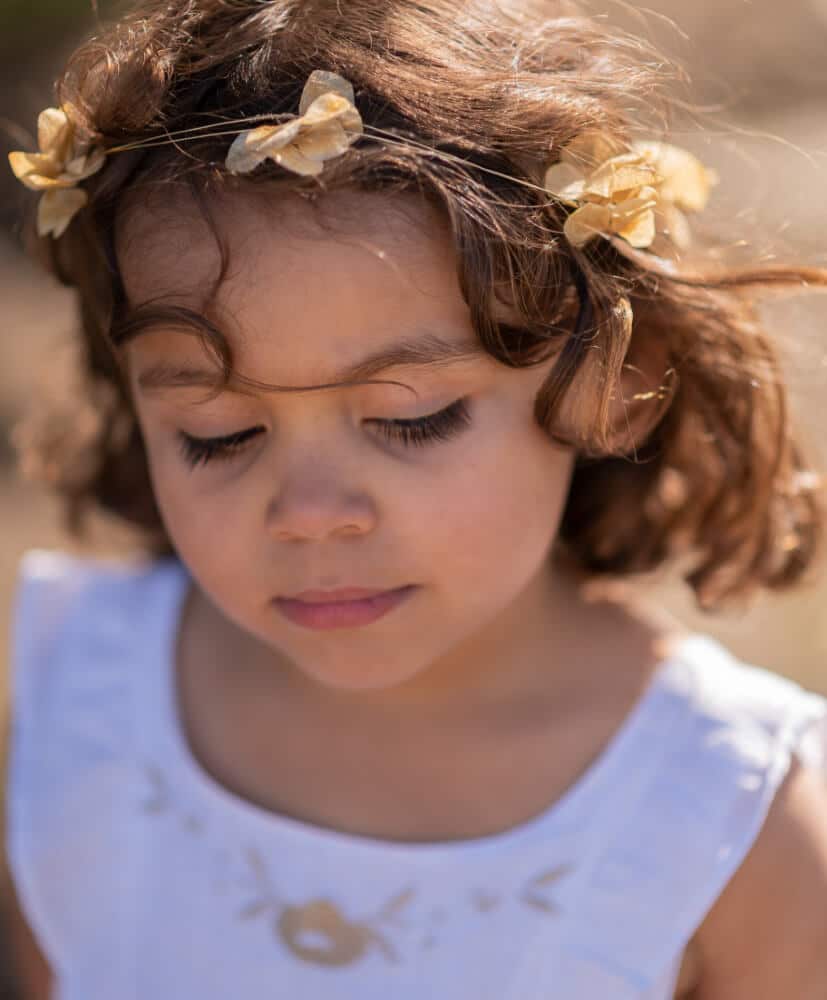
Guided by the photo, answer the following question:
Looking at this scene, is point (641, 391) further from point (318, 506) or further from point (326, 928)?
point (326, 928)

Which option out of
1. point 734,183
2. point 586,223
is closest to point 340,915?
point 586,223

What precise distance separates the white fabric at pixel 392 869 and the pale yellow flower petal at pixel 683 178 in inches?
22.2

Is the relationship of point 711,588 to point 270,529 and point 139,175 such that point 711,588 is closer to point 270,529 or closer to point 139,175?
point 270,529

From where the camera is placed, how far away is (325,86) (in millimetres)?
1229

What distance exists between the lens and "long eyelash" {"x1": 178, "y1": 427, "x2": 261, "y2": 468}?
1.35 meters

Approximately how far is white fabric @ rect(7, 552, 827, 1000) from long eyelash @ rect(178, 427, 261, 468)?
0.48 m

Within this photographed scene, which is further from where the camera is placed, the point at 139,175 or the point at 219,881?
the point at 219,881

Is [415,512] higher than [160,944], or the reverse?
[415,512]

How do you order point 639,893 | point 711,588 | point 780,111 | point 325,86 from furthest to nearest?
1. point 780,111
2. point 711,588
3. point 639,893
4. point 325,86

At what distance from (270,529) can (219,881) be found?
21.0 inches

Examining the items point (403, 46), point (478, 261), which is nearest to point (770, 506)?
point (478, 261)

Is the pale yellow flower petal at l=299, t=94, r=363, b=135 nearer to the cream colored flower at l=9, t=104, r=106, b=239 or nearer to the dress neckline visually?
the cream colored flower at l=9, t=104, r=106, b=239

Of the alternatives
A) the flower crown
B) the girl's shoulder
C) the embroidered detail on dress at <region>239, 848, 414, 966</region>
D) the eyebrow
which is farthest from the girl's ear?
the girl's shoulder

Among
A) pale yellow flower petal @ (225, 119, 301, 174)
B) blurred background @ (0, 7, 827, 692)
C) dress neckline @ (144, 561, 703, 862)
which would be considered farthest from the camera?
blurred background @ (0, 7, 827, 692)
